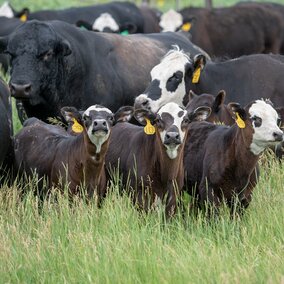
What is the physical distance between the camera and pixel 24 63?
11.1 meters

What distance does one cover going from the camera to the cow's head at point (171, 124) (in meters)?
8.47

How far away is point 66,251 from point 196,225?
56.3 inches

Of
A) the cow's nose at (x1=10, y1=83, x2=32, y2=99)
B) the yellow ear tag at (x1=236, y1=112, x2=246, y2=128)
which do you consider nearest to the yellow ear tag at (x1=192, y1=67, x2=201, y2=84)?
the cow's nose at (x1=10, y1=83, x2=32, y2=99)

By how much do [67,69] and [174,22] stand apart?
9983 mm

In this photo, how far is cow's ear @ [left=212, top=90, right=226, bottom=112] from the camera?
10305 millimetres

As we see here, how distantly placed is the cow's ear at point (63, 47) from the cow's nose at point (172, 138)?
310 cm

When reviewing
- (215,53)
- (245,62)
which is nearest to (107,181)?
(245,62)

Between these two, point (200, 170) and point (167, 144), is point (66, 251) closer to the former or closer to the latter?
point (167, 144)

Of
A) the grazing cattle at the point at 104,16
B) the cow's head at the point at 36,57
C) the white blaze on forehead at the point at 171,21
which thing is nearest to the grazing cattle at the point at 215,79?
the cow's head at the point at 36,57

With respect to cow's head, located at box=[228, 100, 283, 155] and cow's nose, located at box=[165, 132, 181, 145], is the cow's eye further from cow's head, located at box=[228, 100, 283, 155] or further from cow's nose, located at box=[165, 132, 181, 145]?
cow's nose, located at box=[165, 132, 181, 145]

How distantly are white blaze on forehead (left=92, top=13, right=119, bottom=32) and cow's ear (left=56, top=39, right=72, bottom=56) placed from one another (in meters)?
8.80

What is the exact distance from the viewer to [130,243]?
291 inches

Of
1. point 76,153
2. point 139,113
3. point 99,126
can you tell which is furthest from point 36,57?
point 99,126

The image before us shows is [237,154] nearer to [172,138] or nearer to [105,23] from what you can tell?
[172,138]
